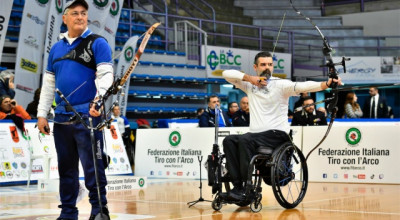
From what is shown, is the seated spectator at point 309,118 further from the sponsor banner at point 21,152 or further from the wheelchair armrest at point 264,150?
the wheelchair armrest at point 264,150

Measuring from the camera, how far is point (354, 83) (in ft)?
79.5

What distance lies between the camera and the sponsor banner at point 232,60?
69.7 feet

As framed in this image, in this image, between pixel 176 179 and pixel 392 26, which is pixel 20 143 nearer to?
pixel 176 179

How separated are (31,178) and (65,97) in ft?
20.7

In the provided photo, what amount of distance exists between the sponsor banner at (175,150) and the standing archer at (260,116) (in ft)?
15.7

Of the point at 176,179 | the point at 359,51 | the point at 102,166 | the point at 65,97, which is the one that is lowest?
the point at 176,179

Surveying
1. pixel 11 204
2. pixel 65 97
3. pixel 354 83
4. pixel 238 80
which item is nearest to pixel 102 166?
pixel 65 97

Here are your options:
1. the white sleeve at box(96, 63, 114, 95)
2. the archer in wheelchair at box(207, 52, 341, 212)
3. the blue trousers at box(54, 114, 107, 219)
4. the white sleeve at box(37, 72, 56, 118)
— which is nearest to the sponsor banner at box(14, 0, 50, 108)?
the archer in wheelchair at box(207, 52, 341, 212)

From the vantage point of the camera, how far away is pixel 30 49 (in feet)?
51.5

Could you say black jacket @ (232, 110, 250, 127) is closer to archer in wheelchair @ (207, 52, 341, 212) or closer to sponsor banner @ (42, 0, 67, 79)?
sponsor banner @ (42, 0, 67, 79)

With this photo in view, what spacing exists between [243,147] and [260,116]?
1.44ft

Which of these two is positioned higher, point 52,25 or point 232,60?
point 52,25

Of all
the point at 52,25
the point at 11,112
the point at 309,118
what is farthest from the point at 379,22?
the point at 11,112

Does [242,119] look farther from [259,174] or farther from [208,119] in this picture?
[259,174]
